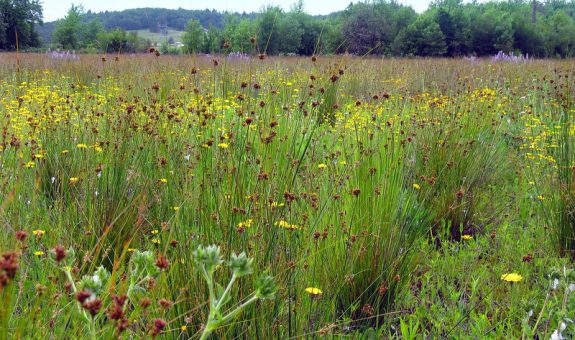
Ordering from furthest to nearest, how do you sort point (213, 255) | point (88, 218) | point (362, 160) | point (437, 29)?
point (437, 29) → point (362, 160) → point (88, 218) → point (213, 255)

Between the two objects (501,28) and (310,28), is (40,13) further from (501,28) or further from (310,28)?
(501,28)

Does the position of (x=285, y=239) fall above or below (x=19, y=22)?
below

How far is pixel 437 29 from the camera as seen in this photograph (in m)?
39.0

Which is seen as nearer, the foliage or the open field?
the open field

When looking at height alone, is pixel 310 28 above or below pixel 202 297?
above

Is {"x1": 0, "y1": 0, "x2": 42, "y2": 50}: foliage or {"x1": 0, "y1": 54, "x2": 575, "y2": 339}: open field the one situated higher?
{"x1": 0, "y1": 0, "x2": 42, "y2": 50}: foliage

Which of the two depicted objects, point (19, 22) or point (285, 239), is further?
point (19, 22)

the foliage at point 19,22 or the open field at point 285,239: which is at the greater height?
the foliage at point 19,22

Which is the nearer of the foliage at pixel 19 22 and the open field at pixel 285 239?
the open field at pixel 285 239

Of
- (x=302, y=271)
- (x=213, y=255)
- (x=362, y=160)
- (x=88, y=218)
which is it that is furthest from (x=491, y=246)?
(x=213, y=255)

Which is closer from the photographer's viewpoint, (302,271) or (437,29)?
(302,271)

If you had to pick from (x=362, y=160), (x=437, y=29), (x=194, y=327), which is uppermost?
(x=437, y=29)

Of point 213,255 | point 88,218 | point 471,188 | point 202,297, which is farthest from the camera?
point 471,188

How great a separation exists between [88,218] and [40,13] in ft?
191
